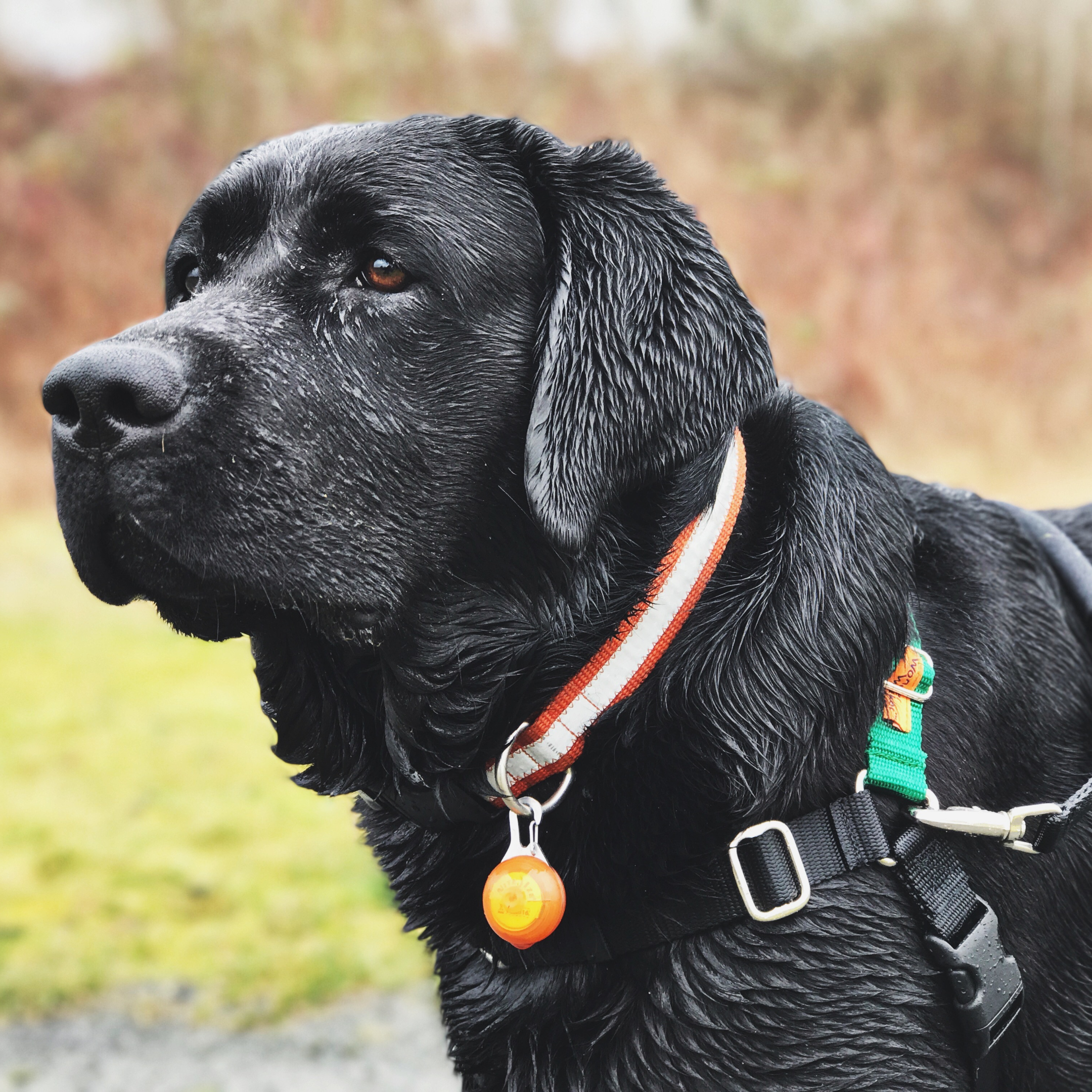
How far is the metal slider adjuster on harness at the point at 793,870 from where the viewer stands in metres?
1.85

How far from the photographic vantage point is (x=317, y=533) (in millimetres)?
1949

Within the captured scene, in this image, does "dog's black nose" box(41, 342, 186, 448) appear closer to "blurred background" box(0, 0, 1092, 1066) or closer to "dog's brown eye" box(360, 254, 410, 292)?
"dog's brown eye" box(360, 254, 410, 292)

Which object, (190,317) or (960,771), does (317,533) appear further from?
(960,771)

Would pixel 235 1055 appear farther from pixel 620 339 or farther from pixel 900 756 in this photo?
pixel 620 339

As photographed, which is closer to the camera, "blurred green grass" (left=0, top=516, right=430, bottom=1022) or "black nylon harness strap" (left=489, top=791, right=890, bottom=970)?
"black nylon harness strap" (left=489, top=791, right=890, bottom=970)

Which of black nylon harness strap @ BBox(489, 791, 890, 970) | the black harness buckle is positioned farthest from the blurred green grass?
the black harness buckle

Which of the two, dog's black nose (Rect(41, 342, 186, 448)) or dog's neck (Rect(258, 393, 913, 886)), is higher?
dog's black nose (Rect(41, 342, 186, 448))

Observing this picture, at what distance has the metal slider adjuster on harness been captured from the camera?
1.85m

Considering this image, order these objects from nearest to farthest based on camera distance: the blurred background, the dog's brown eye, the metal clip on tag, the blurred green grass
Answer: the metal clip on tag < the dog's brown eye < the blurred green grass < the blurred background

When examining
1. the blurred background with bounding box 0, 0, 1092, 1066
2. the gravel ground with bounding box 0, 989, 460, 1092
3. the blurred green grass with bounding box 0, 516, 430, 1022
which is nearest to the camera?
the gravel ground with bounding box 0, 989, 460, 1092

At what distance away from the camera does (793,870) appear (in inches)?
73.6

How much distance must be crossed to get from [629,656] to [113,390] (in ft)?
3.10

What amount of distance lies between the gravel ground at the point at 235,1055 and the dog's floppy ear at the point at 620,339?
261 cm

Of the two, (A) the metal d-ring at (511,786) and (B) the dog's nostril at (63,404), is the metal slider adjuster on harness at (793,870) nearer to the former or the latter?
(A) the metal d-ring at (511,786)
